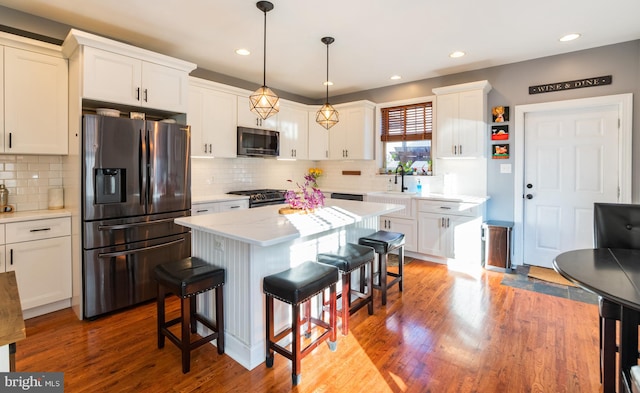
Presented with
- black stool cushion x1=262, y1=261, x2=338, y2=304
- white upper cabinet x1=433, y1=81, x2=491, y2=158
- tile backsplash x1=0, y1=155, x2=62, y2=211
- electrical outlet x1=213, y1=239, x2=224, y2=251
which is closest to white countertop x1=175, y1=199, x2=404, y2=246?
electrical outlet x1=213, y1=239, x2=224, y2=251

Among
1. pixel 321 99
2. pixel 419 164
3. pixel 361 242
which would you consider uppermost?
pixel 321 99

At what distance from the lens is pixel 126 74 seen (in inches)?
118

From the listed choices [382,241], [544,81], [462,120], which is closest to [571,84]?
[544,81]

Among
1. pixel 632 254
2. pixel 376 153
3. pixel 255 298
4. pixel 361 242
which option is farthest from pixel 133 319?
pixel 376 153

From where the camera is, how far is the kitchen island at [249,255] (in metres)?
2.05

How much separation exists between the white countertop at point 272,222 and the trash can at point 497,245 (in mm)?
1795

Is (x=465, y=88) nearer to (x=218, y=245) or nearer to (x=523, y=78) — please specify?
(x=523, y=78)

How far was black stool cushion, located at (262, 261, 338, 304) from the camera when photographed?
1.92 m

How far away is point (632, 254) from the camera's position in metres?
1.86

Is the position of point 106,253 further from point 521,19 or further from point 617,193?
point 617,193

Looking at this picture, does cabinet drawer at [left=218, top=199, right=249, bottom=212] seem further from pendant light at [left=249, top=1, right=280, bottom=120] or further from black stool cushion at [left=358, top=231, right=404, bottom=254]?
black stool cushion at [left=358, top=231, right=404, bottom=254]

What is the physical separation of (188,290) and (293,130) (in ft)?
12.1

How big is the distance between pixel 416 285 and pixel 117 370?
9.28ft

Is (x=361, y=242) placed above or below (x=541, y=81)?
below
